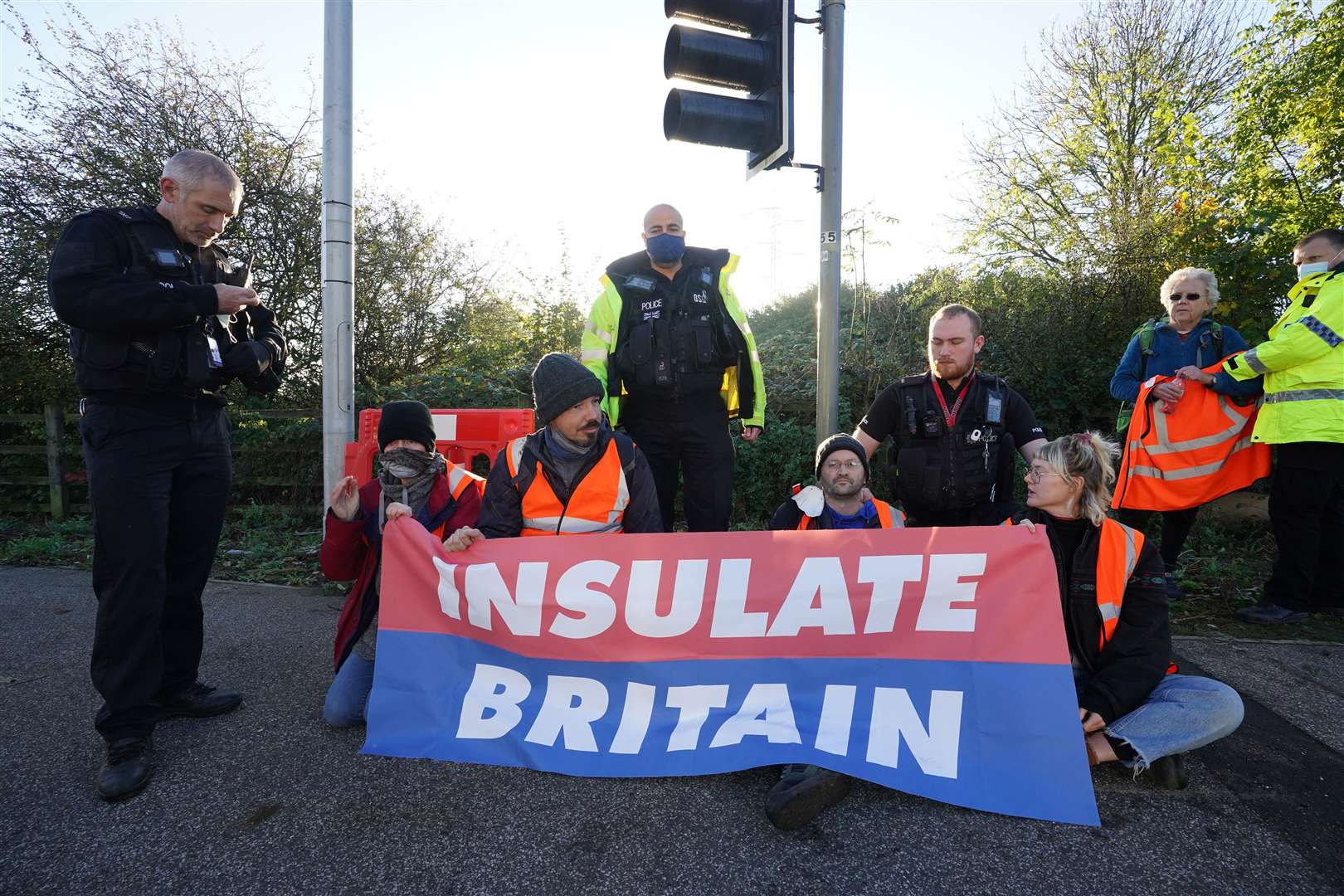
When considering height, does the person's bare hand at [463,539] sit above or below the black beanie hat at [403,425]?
below

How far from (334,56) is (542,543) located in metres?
4.00

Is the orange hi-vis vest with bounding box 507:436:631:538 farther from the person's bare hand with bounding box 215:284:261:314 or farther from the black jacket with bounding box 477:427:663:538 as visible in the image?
the person's bare hand with bounding box 215:284:261:314

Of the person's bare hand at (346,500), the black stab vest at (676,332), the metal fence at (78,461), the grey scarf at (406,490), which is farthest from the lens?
the metal fence at (78,461)

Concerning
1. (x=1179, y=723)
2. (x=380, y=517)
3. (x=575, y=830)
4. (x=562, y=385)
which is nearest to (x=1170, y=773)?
(x=1179, y=723)

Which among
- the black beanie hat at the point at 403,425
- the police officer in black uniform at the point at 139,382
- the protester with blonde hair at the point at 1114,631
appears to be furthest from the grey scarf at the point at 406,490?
the protester with blonde hair at the point at 1114,631

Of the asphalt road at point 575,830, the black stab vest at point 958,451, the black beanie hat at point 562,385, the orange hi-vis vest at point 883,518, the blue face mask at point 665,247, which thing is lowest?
the asphalt road at point 575,830

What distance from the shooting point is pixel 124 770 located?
2566 millimetres

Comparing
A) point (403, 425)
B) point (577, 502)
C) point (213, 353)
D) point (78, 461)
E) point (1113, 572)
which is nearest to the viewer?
point (1113, 572)

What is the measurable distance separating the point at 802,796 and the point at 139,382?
2.76 meters

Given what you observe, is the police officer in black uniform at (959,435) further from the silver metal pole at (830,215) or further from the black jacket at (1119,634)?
the black jacket at (1119,634)

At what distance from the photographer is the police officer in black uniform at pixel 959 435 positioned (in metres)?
3.65

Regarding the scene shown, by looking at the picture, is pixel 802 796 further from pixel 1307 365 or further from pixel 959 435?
pixel 1307 365

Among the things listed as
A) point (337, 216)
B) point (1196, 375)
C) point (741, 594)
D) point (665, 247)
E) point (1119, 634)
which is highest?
point (337, 216)

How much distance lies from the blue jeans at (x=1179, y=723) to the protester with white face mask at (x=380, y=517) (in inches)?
105
